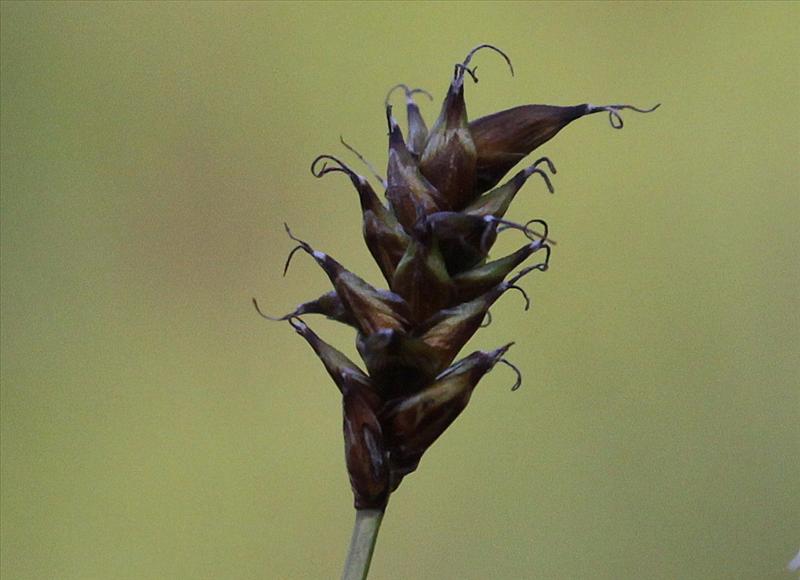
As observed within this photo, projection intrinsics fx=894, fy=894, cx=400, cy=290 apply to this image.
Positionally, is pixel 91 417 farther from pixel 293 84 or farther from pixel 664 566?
pixel 664 566

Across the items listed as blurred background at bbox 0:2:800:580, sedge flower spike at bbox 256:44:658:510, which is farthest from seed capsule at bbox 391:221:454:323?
blurred background at bbox 0:2:800:580

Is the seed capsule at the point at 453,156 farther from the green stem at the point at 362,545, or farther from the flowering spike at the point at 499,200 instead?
the green stem at the point at 362,545

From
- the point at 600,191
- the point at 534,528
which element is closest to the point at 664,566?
the point at 534,528

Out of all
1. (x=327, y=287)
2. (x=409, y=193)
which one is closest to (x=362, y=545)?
(x=409, y=193)

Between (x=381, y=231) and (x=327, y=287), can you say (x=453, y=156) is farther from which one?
(x=327, y=287)

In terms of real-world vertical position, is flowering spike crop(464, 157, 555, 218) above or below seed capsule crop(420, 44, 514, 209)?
below

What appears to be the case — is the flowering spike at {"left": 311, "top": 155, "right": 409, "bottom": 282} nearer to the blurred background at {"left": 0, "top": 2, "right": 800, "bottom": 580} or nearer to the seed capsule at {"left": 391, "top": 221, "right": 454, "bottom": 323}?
Result: the seed capsule at {"left": 391, "top": 221, "right": 454, "bottom": 323}
